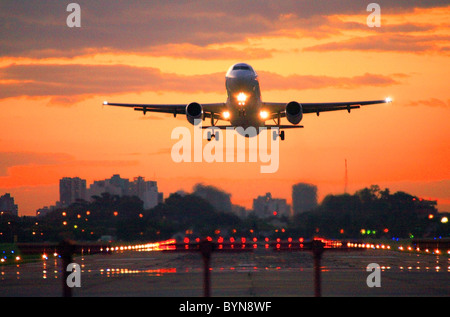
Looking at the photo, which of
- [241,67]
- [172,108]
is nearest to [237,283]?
[241,67]

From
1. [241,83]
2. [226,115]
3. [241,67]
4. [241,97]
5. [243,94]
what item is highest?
[241,67]

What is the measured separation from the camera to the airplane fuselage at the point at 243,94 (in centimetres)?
4191

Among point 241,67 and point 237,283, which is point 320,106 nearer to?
point 241,67

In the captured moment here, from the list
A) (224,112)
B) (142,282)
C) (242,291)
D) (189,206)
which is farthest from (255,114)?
(242,291)

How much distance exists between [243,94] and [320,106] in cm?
813

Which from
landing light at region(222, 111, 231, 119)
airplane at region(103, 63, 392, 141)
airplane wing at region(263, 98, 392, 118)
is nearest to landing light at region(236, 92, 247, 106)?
airplane at region(103, 63, 392, 141)

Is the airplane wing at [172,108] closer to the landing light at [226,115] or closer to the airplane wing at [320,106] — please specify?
the landing light at [226,115]

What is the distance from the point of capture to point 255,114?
147 feet

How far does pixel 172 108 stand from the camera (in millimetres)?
48312

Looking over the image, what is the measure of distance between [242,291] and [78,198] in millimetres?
54493

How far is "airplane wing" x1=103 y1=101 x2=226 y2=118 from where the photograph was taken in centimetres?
4556

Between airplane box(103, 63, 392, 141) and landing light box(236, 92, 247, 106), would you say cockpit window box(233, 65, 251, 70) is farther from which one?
landing light box(236, 92, 247, 106)
